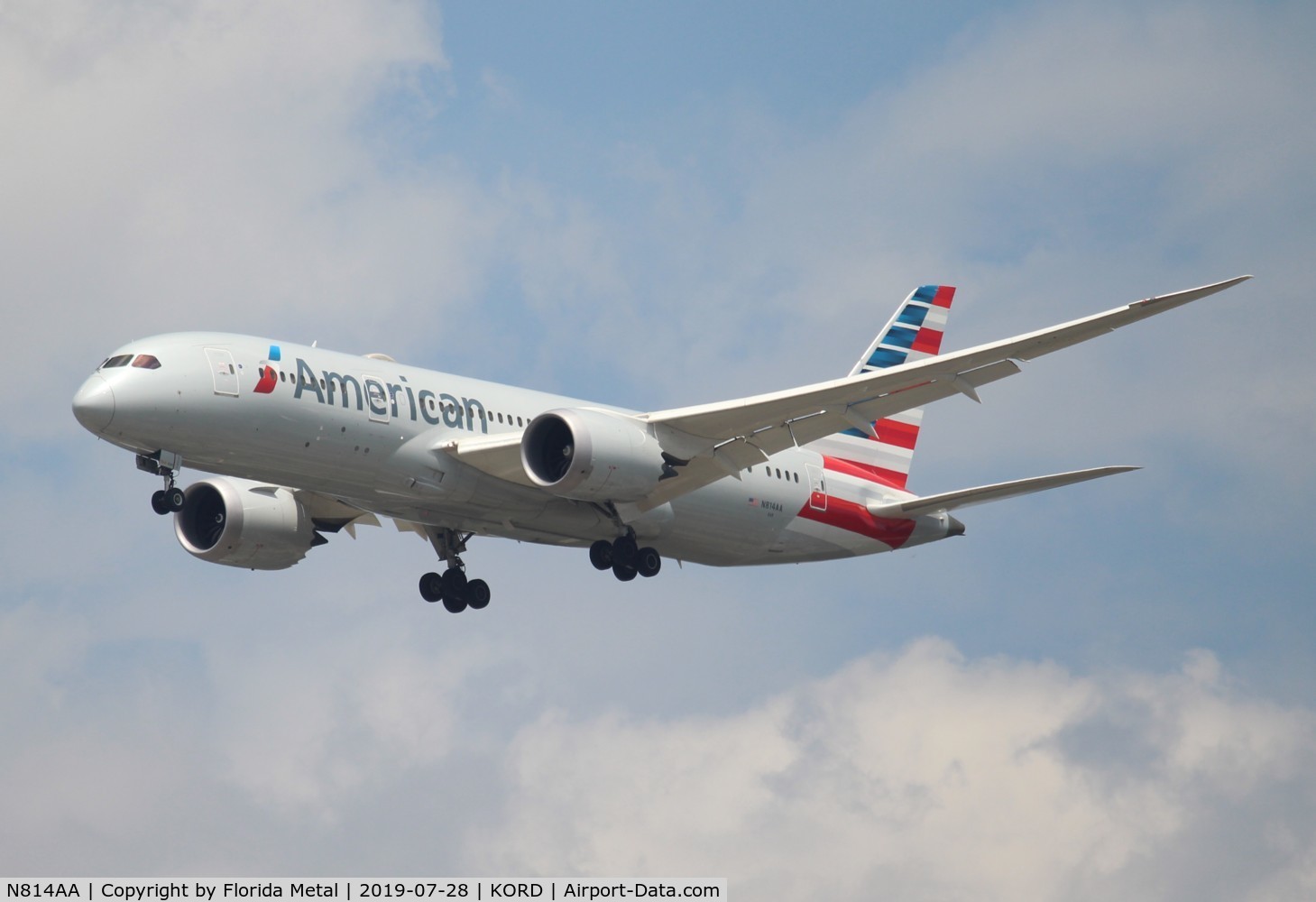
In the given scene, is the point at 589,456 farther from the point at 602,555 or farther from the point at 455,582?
the point at 455,582

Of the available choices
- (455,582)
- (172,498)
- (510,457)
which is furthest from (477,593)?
(172,498)

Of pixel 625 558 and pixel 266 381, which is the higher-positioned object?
pixel 266 381

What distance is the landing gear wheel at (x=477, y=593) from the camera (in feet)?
144

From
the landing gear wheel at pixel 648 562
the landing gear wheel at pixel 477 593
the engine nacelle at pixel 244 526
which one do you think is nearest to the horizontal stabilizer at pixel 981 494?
the landing gear wheel at pixel 648 562

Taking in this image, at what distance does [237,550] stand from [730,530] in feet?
38.9

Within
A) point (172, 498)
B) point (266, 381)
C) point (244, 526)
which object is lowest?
point (172, 498)

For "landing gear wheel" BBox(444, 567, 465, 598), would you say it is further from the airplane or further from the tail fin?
the tail fin

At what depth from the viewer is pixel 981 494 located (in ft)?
132

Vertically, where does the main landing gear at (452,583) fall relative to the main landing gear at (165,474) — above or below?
above

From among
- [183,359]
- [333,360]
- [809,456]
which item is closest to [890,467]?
[809,456]

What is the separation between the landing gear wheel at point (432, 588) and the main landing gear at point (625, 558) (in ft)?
15.3

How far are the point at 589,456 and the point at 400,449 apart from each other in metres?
3.86

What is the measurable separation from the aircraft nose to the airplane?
0.04 meters

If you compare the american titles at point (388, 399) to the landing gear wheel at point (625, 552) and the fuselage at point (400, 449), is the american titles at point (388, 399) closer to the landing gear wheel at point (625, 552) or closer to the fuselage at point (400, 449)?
the fuselage at point (400, 449)
